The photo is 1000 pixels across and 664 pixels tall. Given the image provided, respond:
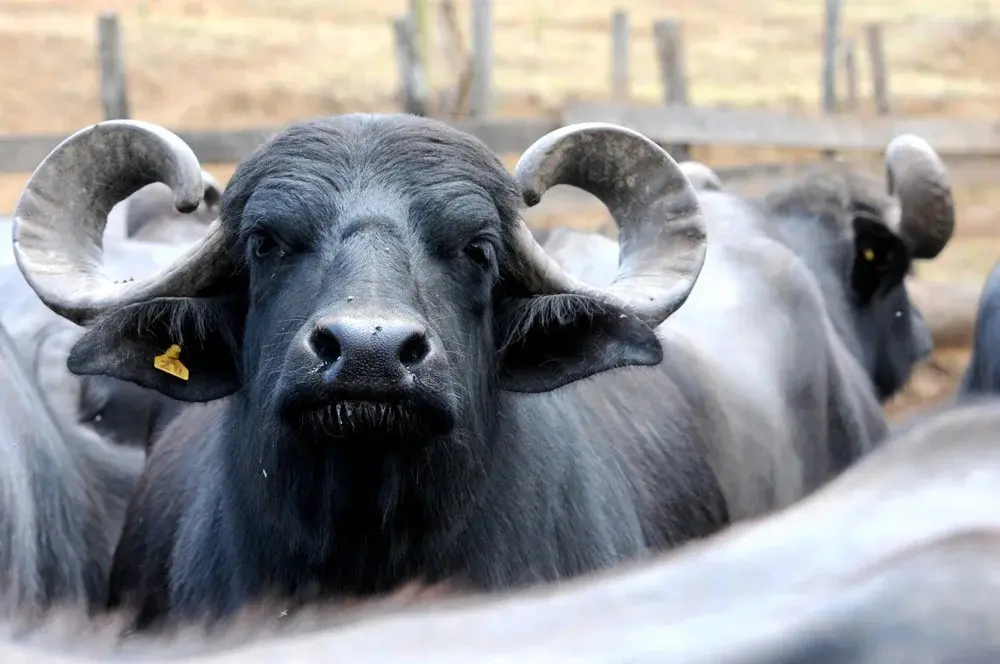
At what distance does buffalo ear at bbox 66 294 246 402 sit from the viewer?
441 cm

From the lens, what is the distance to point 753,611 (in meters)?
1.20

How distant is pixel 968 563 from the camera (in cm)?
120

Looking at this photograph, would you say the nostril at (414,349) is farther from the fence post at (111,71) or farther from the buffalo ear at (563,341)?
the fence post at (111,71)

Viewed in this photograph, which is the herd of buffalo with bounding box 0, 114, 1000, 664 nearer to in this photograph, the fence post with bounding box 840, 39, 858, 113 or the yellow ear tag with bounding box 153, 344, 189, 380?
the yellow ear tag with bounding box 153, 344, 189, 380

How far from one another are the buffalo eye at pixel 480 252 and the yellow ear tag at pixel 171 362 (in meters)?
1.02

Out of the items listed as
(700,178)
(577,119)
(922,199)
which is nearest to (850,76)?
(577,119)

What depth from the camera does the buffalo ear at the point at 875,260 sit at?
894 centimetres

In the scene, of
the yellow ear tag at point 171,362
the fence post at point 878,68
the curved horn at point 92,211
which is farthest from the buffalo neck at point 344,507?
the fence post at point 878,68

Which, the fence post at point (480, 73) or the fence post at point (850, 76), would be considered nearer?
the fence post at point (480, 73)

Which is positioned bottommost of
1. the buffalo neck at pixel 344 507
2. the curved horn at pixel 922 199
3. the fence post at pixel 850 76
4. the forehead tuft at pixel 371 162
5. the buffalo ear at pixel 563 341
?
the fence post at pixel 850 76

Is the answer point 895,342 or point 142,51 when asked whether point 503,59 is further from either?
point 895,342

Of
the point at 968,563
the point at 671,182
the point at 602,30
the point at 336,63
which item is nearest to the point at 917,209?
the point at 671,182

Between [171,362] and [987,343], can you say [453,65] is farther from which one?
[171,362]

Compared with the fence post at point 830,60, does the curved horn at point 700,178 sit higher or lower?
higher
